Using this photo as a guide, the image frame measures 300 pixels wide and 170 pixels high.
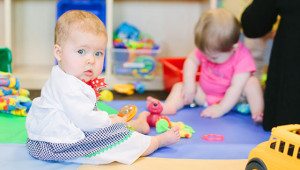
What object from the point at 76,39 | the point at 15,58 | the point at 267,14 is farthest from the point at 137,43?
the point at 76,39

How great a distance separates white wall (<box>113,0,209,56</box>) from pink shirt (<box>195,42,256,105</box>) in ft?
2.55

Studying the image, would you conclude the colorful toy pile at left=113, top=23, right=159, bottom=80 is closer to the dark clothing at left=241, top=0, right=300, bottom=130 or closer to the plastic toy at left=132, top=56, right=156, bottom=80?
the plastic toy at left=132, top=56, right=156, bottom=80

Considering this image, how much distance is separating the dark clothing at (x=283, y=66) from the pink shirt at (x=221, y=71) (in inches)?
6.9

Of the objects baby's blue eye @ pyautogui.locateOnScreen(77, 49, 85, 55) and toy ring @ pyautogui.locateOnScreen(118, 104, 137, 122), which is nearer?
baby's blue eye @ pyautogui.locateOnScreen(77, 49, 85, 55)

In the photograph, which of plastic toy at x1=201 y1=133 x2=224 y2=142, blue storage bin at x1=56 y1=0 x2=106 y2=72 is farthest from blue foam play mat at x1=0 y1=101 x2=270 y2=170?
blue storage bin at x1=56 y1=0 x2=106 y2=72

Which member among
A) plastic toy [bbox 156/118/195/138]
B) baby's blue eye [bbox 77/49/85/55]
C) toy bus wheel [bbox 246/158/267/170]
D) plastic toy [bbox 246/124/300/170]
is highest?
baby's blue eye [bbox 77/49/85/55]

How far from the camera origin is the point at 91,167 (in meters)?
1.11

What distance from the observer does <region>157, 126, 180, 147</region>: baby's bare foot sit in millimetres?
1219

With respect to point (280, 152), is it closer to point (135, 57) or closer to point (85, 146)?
point (85, 146)

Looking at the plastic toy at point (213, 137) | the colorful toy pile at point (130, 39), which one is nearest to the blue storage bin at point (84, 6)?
the colorful toy pile at point (130, 39)

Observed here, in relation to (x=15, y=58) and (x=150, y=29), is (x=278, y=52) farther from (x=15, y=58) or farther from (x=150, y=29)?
(x=15, y=58)

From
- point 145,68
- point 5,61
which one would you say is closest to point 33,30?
point 145,68

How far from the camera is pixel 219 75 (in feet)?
5.72

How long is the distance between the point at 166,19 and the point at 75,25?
5.07 feet
